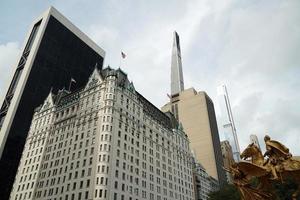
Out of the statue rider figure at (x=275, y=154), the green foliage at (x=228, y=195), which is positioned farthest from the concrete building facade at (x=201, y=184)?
the statue rider figure at (x=275, y=154)

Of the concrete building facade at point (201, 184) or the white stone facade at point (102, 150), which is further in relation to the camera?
the concrete building facade at point (201, 184)

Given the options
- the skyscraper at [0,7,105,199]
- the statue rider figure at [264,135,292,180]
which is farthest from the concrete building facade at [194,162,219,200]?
the statue rider figure at [264,135,292,180]

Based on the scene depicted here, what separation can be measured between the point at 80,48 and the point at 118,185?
374 ft

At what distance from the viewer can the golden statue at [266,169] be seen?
21.0 m

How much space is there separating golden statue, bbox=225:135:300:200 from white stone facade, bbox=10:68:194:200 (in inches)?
2097

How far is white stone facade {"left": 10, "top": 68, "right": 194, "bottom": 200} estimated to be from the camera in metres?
76.2

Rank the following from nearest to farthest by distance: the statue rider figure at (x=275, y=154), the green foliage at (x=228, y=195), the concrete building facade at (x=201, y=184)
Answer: the statue rider figure at (x=275, y=154) → the green foliage at (x=228, y=195) → the concrete building facade at (x=201, y=184)

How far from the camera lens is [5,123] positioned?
11700 centimetres

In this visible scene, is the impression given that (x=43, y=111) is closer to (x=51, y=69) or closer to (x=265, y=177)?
(x=51, y=69)

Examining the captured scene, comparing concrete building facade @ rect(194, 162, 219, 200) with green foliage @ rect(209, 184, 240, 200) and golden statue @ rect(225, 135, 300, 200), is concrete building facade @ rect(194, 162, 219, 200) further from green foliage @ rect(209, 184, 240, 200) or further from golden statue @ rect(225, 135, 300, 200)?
golden statue @ rect(225, 135, 300, 200)

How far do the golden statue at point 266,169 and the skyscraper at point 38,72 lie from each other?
105658 millimetres

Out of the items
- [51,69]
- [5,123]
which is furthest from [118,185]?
[51,69]

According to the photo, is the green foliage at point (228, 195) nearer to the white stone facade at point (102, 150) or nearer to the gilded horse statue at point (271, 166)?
the white stone facade at point (102, 150)

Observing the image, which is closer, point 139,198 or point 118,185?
point 118,185
